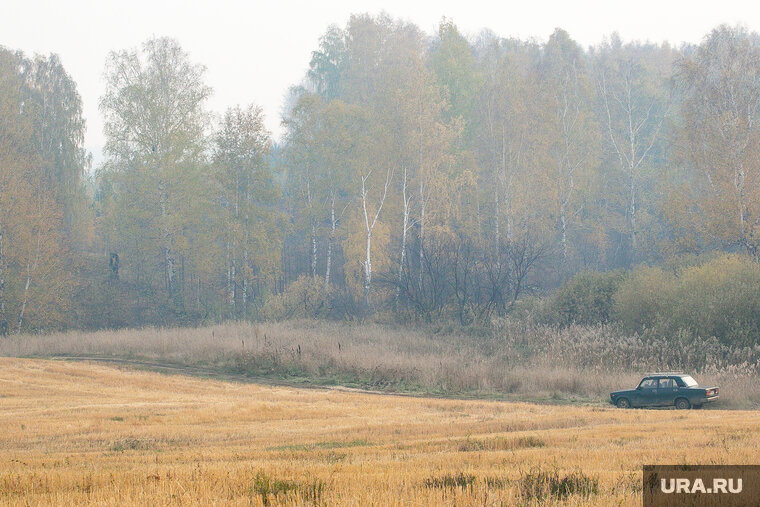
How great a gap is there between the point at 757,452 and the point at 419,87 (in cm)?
4243

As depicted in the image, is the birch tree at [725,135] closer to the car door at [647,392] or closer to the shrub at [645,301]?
the shrub at [645,301]

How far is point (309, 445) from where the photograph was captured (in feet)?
50.2

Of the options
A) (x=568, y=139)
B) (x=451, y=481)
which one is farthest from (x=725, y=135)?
(x=451, y=481)

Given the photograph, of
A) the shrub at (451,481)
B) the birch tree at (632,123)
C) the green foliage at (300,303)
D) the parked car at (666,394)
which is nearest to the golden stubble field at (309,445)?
the shrub at (451,481)

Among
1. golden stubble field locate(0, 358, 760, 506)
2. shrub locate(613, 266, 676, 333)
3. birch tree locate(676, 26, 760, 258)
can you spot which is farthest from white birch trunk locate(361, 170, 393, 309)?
golden stubble field locate(0, 358, 760, 506)

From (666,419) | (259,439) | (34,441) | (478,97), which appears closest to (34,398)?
(34,441)

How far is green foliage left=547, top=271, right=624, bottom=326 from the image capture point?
41031mm

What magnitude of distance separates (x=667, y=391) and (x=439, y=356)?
1183cm

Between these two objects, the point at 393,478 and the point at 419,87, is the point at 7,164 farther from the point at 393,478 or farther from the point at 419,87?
the point at 393,478

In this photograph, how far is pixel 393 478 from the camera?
8.79 meters

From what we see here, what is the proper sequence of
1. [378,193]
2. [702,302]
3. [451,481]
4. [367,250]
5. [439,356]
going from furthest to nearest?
[378,193]
[367,250]
[439,356]
[702,302]
[451,481]

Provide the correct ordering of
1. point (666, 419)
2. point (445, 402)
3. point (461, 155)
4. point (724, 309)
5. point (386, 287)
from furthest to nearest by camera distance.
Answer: point (461, 155)
point (386, 287)
point (724, 309)
point (445, 402)
point (666, 419)

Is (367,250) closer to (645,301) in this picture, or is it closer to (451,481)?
(645,301)

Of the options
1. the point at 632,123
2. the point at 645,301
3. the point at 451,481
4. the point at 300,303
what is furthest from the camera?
the point at 632,123
